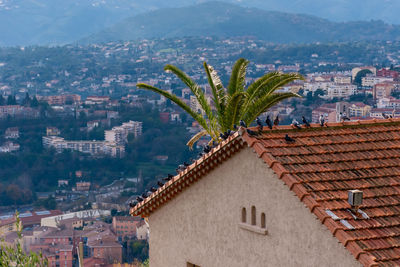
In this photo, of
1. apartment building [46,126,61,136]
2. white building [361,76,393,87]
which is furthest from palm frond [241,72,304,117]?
apartment building [46,126,61,136]

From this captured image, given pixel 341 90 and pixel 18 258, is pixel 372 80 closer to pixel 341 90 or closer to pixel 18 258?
pixel 341 90

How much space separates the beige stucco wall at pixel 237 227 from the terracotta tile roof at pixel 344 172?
16 centimetres

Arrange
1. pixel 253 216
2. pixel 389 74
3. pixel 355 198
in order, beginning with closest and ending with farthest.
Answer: pixel 355 198, pixel 253 216, pixel 389 74

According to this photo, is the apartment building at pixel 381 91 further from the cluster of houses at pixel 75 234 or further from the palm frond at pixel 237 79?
the palm frond at pixel 237 79

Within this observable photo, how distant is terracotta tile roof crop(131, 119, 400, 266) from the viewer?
24.0 feet

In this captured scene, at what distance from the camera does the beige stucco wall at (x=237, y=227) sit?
7.73 meters

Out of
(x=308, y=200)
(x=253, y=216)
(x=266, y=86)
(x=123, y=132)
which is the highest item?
(x=266, y=86)

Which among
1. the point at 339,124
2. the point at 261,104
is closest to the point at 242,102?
the point at 261,104

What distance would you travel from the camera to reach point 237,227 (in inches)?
352

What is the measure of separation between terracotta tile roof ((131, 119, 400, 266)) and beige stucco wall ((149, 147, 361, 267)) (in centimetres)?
16

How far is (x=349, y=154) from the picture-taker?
8680 millimetres

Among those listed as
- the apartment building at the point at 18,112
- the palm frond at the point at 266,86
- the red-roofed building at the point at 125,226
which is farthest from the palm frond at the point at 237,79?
the apartment building at the point at 18,112

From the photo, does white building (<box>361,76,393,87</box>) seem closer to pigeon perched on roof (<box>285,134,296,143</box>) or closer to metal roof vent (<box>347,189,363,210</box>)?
pigeon perched on roof (<box>285,134,296,143</box>)

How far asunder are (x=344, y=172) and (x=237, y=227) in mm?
1483
